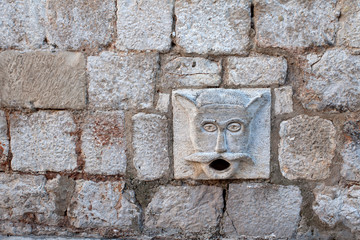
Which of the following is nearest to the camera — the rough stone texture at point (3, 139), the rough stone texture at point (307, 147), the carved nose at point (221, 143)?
the carved nose at point (221, 143)

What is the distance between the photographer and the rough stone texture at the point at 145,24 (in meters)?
1.55

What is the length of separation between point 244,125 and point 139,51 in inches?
28.7

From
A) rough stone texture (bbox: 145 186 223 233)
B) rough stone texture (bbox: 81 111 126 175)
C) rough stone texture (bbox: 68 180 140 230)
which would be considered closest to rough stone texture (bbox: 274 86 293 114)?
rough stone texture (bbox: 145 186 223 233)

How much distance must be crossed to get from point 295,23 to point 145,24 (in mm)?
842

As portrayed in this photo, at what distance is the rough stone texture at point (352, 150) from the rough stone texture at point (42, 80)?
154cm

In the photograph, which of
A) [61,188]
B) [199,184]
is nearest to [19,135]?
[61,188]

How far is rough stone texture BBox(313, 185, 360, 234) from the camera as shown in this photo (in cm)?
160

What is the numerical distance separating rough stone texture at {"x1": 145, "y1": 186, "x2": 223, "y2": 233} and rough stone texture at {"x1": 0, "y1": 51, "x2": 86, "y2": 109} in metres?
0.75

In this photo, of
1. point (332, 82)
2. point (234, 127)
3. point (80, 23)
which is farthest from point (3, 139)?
point (332, 82)

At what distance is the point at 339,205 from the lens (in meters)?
1.60

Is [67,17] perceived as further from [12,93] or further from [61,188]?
[61,188]

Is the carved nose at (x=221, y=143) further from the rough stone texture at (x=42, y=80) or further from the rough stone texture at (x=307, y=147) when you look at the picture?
the rough stone texture at (x=42, y=80)

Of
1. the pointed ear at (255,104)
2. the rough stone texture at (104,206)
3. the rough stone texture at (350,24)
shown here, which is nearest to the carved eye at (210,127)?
the pointed ear at (255,104)

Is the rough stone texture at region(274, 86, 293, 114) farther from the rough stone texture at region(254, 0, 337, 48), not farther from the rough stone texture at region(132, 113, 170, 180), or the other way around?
the rough stone texture at region(132, 113, 170, 180)
